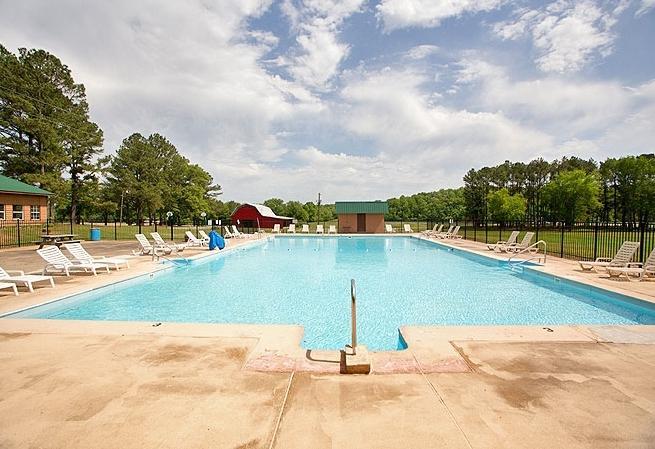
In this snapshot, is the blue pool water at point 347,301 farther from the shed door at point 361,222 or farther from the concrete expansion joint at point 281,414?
the shed door at point 361,222

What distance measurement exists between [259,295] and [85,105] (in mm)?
36706

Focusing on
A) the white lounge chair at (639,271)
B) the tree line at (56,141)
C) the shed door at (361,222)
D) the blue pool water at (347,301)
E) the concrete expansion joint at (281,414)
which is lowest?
the blue pool water at (347,301)

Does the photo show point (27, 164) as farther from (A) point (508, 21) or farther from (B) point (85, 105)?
(A) point (508, 21)

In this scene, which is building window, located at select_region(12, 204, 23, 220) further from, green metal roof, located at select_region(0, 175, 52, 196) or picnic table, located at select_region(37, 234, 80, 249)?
picnic table, located at select_region(37, 234, 80, 249)

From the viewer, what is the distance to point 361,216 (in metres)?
34.8

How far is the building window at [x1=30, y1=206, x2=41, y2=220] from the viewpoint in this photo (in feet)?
89.3

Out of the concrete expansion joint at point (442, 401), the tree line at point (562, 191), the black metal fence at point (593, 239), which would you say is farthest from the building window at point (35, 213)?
the tree line at point (562, 191)

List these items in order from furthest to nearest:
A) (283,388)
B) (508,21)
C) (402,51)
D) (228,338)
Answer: (402,51) < (508,21) < (228,338) < (283,388)

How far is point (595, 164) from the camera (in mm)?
53469

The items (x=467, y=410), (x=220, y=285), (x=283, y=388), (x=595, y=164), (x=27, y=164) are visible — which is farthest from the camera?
(x=595, y=164)

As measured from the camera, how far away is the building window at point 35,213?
2722cm

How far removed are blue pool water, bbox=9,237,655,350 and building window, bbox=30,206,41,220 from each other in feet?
76.5

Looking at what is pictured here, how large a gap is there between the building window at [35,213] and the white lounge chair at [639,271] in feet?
118

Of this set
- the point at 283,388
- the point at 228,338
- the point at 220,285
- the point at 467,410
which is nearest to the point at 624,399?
the point at 467,410
